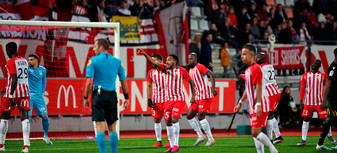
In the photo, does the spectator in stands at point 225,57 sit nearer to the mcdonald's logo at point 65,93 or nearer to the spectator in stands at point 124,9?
the spectator in stands at point 124,9

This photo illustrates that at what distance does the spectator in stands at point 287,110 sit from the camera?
1944 cm

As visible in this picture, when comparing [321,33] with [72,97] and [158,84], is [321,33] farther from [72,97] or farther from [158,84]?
[158,84]

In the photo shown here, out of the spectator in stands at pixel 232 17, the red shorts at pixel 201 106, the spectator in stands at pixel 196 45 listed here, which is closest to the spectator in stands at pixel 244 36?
the spectator in stands at pixel 232 17

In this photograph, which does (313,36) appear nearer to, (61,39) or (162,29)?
(162,29)

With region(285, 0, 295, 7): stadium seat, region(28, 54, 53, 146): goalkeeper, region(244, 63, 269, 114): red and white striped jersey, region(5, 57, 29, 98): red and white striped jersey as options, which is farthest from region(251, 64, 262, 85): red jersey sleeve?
region(285, 0, 295, 7): stadium seat

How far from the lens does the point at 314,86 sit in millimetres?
13805

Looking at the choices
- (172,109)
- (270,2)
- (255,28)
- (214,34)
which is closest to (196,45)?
(214,34)

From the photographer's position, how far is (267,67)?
12016 millimetres

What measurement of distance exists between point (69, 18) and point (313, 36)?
36.2ft

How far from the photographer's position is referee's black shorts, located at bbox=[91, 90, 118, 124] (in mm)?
8570

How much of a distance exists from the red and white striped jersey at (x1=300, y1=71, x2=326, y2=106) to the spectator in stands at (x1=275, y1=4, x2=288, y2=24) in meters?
10.1

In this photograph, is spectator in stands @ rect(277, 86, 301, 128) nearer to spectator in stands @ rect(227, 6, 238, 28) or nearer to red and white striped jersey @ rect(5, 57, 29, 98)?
spectator in stands @ rect(227, 6, 238, 28)

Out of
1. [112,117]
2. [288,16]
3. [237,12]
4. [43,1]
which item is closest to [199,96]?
[112,117]

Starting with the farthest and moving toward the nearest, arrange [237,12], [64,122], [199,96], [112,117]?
[237,12] < [64,122] < [199,96] < [112,117]
